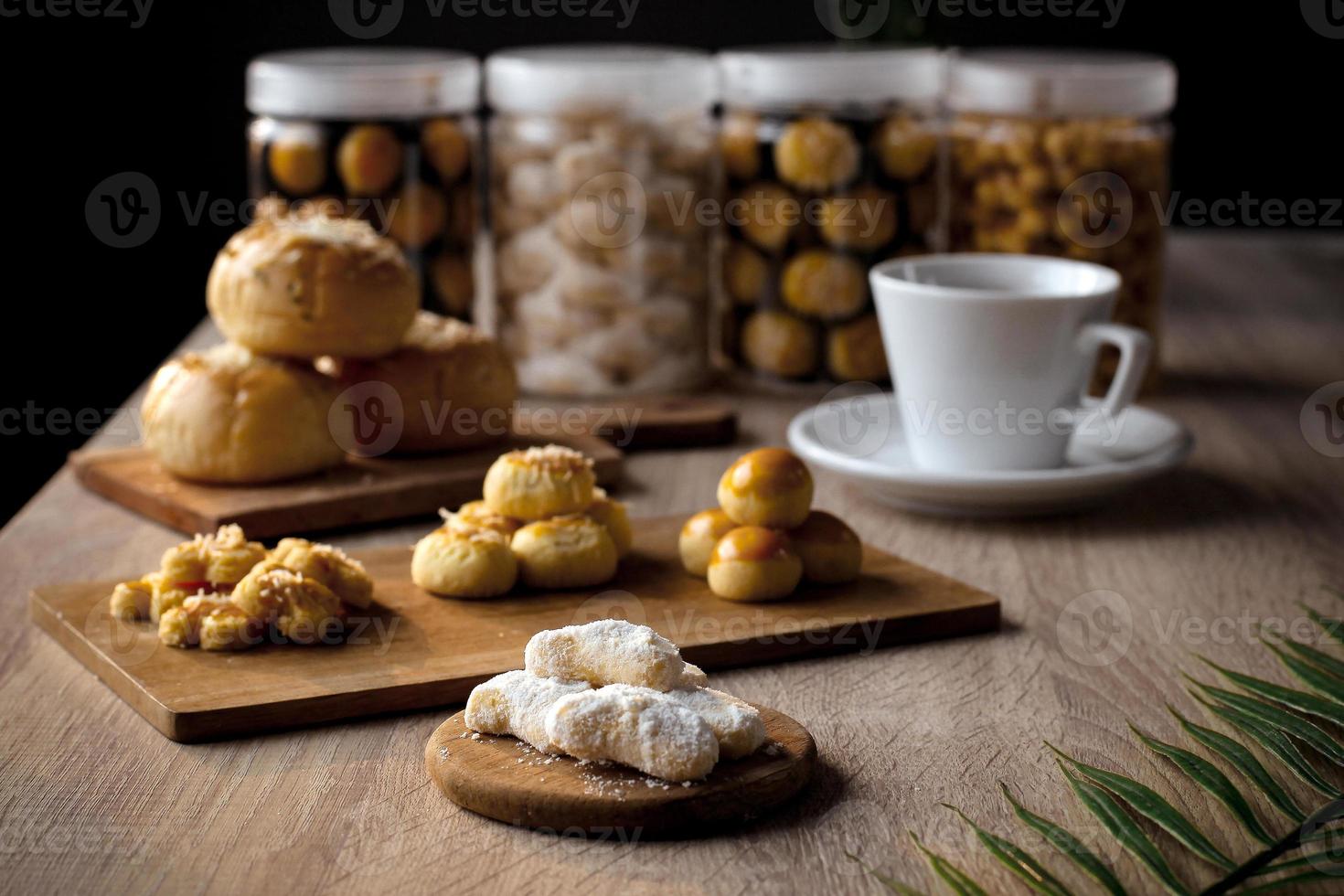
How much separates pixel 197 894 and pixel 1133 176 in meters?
0.96

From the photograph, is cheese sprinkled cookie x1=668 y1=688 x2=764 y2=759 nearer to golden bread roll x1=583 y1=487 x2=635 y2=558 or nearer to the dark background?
golden bread roll x1=583 y1=487 x2=635 y2=558

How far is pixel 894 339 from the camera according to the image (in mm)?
1048

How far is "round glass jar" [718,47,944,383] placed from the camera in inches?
49.5

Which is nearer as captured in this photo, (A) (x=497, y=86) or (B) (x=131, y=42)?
(A) (x=497, y=86)

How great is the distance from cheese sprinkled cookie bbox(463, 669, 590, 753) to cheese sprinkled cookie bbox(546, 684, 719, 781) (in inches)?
0.4

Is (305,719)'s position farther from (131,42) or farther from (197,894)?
(131,42)

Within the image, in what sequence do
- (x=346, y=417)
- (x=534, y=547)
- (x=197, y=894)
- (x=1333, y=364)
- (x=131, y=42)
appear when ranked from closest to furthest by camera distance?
(x=197, y=894), (x=534, y=547), (x=346, y=417), (x=1333, y=364), (x=131, y=42)

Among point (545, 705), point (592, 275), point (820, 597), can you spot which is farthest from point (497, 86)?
point (545, 705)

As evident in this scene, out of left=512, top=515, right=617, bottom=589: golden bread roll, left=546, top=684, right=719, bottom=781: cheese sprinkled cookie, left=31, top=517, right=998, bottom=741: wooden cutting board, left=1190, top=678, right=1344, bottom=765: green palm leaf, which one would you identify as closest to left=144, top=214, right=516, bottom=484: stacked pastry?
left=31, top=517, right=998, bottom=741: wooden cutting board

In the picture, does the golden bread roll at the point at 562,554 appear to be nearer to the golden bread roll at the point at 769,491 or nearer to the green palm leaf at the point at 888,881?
the golden bread roll at the point at 769,491

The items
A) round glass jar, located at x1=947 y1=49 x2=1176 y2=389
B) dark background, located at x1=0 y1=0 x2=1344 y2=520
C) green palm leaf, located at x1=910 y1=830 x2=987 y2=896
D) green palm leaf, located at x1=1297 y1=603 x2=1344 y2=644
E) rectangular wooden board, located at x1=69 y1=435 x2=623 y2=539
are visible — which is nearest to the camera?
green palm leaf, located at x1=910 y1=830 x2=987 y2=896

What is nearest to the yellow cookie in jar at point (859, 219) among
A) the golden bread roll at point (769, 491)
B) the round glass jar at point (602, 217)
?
the round glass jar at point (602, 217)

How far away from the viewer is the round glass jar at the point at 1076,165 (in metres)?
1.24

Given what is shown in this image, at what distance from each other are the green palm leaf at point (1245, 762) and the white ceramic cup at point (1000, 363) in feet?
1.20
